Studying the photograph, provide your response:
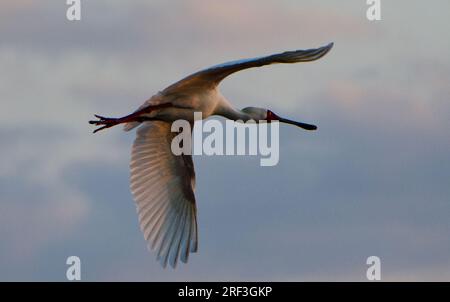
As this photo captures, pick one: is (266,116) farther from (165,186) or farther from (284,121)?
(165,186)

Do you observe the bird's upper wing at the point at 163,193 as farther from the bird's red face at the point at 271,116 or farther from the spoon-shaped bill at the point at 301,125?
the spoon-shaped bill at the point at 301,125

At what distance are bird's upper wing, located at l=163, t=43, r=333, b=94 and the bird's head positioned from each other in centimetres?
175

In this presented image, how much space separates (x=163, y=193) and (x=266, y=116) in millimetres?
2250

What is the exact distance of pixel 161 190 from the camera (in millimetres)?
23438

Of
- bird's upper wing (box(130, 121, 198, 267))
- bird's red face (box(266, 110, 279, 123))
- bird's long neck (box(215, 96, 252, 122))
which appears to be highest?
bird's red face (box(266, 110, 279, 123))

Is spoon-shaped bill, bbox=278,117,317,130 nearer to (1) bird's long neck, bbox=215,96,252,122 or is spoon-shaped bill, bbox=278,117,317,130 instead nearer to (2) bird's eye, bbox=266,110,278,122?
(2) bird's eye, bbox=266,110,278,122

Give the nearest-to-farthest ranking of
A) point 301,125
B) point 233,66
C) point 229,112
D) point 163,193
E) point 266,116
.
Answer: point 233,66 < point 229,112 < point 266,116 < point 163,193 < point 301,125

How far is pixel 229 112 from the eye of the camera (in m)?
22.2

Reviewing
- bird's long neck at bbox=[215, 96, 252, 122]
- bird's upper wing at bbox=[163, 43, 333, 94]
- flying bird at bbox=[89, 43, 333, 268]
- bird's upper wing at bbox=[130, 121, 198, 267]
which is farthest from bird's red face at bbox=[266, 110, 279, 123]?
bird's upper wing at bbox=[163, 43, 333, 94]

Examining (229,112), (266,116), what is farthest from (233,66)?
(266,116)

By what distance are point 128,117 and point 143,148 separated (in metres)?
1.70

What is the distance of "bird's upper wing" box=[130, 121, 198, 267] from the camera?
23016 mm
